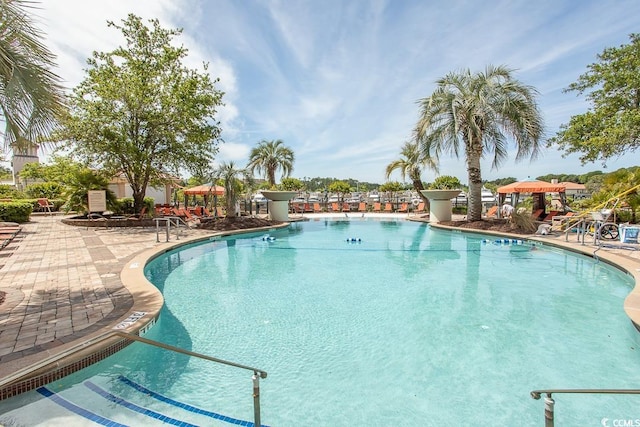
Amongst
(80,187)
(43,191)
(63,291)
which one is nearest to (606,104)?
(63,291)

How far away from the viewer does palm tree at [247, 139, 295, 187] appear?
25828 mm

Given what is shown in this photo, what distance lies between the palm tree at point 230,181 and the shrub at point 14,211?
9.63 metres

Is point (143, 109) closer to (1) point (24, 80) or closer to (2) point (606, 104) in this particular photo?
(1) point (24, 80)

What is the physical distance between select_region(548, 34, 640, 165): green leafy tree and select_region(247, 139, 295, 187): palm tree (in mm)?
17496

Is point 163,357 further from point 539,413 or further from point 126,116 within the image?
point 126,116

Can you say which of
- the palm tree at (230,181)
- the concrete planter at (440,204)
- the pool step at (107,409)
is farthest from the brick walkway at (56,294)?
the concrete planter at (440,204)

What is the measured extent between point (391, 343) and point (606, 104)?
15625 mm

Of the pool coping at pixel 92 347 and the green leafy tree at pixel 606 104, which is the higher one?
the green leafy tree at pixel 606 104

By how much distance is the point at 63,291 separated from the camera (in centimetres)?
514

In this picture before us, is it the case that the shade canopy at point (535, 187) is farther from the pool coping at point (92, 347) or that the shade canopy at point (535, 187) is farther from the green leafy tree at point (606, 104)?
the pool coping at point (92, 347)

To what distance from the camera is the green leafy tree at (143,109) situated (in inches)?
531

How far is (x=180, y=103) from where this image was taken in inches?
548

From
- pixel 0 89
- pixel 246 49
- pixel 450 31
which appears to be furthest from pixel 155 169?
pixel 450 31

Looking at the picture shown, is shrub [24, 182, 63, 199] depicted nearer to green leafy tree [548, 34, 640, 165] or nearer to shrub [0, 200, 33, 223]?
shrub [0, 200, 33, 223]
